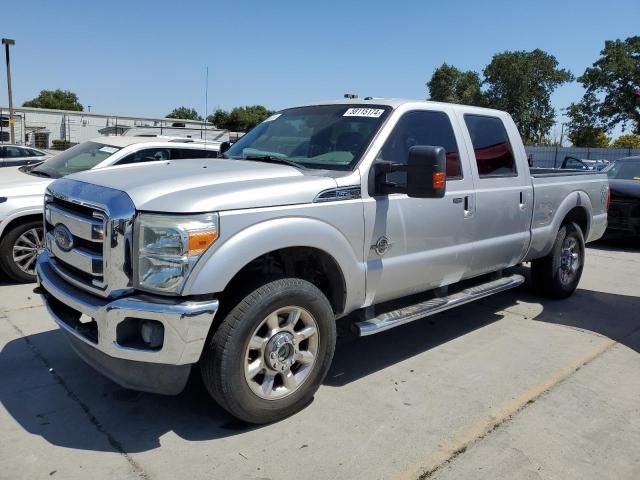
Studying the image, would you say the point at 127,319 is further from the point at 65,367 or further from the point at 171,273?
the point at 65,367

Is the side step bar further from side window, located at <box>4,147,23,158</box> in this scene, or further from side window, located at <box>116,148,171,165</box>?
side window, located at <box>4,147,23,158</box>

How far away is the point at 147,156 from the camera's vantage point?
726 centimetres

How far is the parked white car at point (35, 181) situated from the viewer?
19.8ft

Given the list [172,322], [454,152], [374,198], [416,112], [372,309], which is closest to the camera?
[172,322]

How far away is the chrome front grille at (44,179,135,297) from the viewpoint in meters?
2.92

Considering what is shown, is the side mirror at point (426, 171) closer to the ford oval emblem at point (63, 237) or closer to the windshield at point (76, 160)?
the ford oval emblem at point (63, 237)

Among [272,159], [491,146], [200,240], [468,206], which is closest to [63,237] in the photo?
[200,240]

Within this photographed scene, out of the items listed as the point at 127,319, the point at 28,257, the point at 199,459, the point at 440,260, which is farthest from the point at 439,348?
the point at 28,257

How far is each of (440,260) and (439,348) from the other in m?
0.89

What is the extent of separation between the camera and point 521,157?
17.5ft

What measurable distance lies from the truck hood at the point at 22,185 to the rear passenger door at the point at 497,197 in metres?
4.67

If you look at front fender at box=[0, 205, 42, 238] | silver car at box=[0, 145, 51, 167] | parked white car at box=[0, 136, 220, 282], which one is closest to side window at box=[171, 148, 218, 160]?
parked white car at box=[0, 136, 220, 282]

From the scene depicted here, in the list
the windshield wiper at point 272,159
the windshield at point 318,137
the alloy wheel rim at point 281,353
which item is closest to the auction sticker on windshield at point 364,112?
the windshield at point 318,137

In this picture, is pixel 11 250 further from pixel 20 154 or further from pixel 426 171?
pixel 20 154
